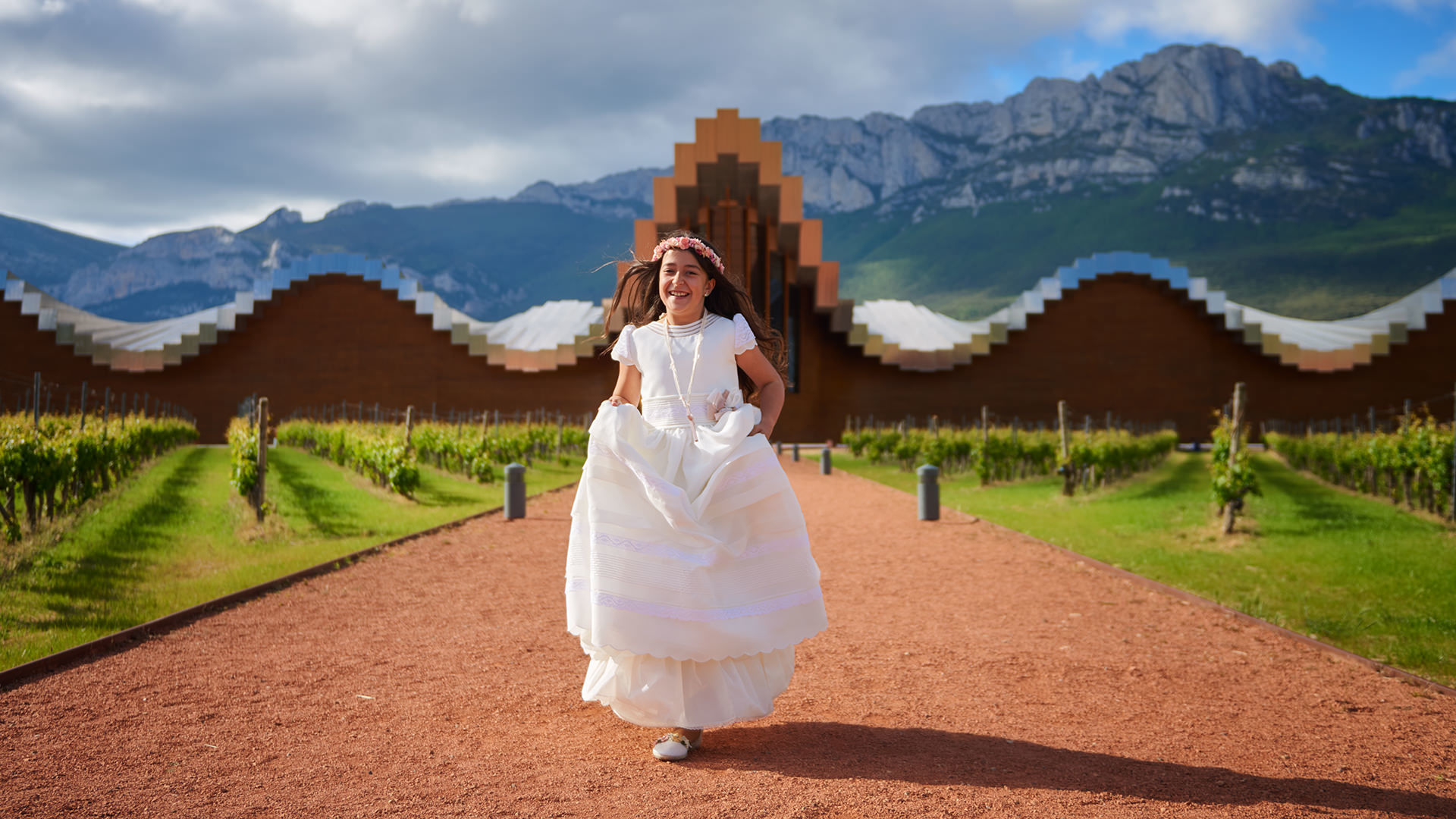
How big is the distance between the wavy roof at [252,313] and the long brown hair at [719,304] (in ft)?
100

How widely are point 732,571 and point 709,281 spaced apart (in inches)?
53.7

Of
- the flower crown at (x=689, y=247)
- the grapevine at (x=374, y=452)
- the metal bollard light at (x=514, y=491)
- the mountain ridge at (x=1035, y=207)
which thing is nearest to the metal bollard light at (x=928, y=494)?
the metal bollard light at (x=514, y=491)

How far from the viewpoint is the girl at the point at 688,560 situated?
337cm

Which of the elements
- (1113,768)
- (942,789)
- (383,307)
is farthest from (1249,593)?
(383,307)

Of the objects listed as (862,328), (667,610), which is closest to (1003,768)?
(667,610)

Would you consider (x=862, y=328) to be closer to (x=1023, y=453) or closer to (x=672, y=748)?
(x=1023, y=453)

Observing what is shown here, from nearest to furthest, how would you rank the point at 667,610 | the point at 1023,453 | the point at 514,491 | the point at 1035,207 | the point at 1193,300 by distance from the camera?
the point at 667,610, the point at 514,491, the point at 1023,453, the point at 1193,300, the point at 1035,207

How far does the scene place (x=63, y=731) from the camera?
3809mm

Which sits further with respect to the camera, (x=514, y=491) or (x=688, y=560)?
(x=514, y=491)

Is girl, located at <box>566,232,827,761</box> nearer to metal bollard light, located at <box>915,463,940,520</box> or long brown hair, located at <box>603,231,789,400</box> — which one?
long brown hair, located at <box>603,231,789,400</box>

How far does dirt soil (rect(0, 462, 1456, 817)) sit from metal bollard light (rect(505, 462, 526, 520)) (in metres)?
5.33

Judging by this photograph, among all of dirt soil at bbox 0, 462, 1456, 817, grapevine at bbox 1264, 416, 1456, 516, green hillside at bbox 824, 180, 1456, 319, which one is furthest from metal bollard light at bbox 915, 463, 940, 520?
green hillside at bbox 824, 180, 1456, 319

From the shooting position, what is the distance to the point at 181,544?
9.27 meters

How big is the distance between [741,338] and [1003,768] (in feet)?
6.66
